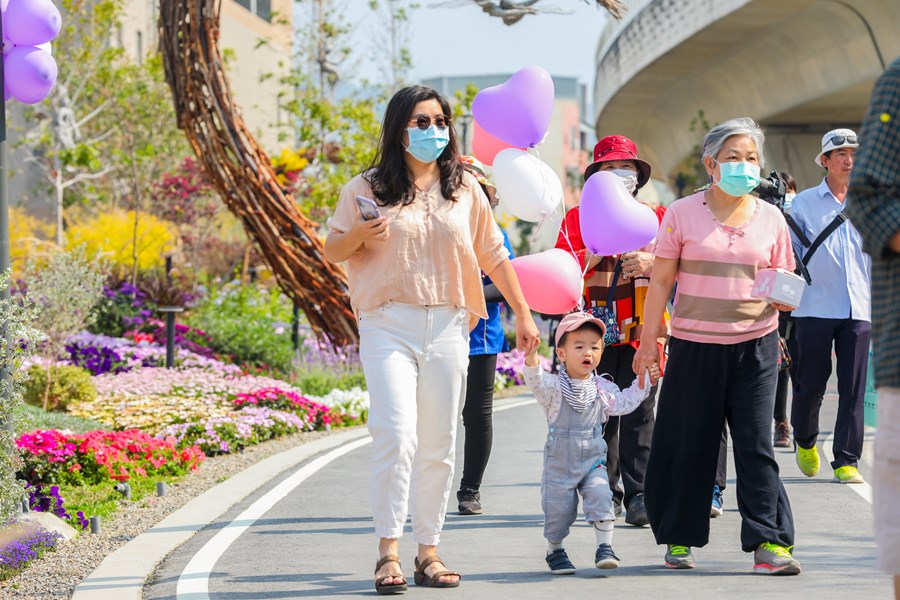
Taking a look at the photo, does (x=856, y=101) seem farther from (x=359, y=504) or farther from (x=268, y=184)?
(x=359, y=504)

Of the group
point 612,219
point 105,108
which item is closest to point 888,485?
point 612,219

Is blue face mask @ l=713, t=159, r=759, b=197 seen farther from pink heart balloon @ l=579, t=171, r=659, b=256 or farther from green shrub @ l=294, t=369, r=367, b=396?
green shrub @ l=294, t=369, r=367, b=396

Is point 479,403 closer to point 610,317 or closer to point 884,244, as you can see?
point 610,317

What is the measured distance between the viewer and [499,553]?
283 inches

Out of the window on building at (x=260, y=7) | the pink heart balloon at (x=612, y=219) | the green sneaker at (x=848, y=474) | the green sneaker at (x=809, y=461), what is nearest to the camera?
the pink heart balloon at (x=612, y=219)

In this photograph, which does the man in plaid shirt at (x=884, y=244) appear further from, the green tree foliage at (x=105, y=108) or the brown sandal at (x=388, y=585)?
the green tree foliage at (x=105, y=108)

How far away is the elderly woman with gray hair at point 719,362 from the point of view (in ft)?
21.5

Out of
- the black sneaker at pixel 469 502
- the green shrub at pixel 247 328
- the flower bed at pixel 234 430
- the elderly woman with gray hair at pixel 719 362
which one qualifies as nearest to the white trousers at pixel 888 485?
the elderly woman with gray hair at pixel 719 362

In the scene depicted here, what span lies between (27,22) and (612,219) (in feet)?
11.6

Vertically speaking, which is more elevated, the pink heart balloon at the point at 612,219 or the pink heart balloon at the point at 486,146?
the pink heart balloon at the point at 486,146

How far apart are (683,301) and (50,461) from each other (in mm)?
5089

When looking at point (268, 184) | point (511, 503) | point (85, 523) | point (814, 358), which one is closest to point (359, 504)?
point (511, 503)

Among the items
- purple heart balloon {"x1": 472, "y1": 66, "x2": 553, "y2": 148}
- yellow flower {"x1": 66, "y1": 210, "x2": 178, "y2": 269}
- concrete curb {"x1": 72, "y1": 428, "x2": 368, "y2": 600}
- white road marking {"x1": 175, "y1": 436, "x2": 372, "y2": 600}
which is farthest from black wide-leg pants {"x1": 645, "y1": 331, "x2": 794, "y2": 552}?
yellow flower {"x1": 66, "y1": 210, "x2": 178, "y2": 269}

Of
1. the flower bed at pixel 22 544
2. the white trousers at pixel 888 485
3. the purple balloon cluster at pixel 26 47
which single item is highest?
the purple balloon cluster at pixel 26 47
